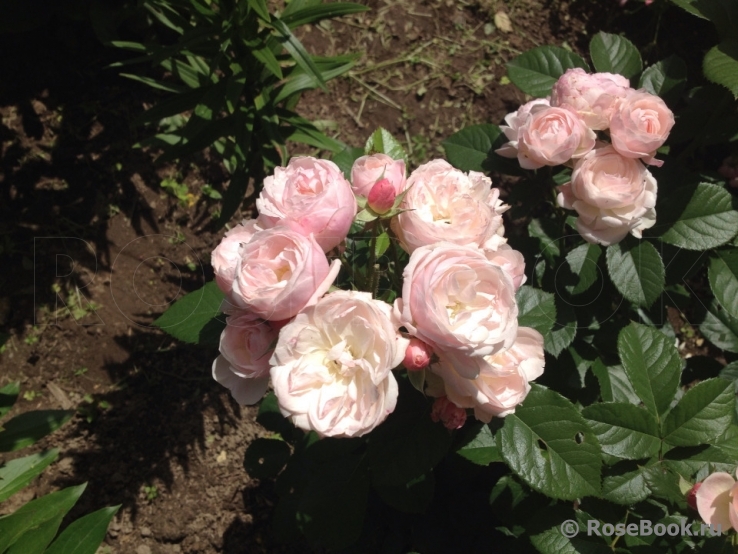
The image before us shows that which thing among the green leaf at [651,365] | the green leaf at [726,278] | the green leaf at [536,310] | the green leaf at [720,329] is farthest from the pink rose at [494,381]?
the green leaf at [720,329]

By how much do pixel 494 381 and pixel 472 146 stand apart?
762 millimetres

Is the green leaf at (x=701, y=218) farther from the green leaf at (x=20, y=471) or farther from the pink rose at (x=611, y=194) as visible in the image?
the green leaf at (x=20, y=471)

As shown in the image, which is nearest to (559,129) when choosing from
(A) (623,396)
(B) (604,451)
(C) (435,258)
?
(C) (435,258)

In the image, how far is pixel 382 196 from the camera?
76cm

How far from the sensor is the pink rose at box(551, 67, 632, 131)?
3.28ft

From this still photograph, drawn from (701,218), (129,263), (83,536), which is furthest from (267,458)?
(701,218)

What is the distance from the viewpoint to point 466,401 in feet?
2.44

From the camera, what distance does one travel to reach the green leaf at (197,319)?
0.97m

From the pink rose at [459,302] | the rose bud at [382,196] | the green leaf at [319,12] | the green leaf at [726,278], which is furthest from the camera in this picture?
the green leaf at [319,12]

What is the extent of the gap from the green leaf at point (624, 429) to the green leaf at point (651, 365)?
0.15 feet

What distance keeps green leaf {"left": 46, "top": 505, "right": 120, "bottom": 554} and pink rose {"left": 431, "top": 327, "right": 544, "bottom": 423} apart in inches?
36.0

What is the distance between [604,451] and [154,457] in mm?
1485

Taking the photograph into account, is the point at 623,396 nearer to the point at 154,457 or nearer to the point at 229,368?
the point at 229,368

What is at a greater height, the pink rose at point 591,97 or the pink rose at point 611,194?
the pink rose at point 591,97
